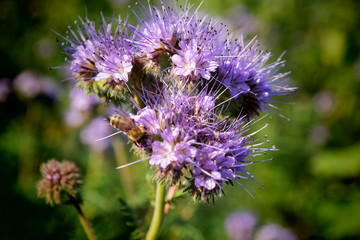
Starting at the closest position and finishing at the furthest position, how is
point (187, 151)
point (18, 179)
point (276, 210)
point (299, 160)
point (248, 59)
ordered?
1. point (187, 151)
2. point (248, 59)
3. point (18, 179)
4. point (276, 210)
5. point (299, 160)

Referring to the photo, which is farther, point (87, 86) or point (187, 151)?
point (87, 86)

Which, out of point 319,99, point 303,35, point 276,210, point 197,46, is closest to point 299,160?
point 276,210

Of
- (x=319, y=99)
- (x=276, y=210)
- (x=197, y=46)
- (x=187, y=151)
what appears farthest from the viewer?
(x=319, y=99)

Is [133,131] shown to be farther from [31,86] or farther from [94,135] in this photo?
[31,86]

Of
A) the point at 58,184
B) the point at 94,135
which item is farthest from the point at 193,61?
the point at 94,135

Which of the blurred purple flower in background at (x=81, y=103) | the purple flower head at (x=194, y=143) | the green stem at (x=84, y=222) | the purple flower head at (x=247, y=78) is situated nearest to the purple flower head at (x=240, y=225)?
the blurred purple flower in background at (x=81, y=103)

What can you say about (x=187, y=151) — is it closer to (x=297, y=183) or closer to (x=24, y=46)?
(x=297, y=183)

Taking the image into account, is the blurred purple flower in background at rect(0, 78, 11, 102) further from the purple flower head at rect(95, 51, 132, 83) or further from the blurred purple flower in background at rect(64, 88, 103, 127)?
the purple flower head at rect(95, 51, 132, 83)

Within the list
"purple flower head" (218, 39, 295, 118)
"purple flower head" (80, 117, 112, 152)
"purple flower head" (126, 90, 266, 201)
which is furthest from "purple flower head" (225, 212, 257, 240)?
"purple flower head" (126, 90, 266, 201)

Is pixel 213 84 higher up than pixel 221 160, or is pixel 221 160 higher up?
pixel 213 84
